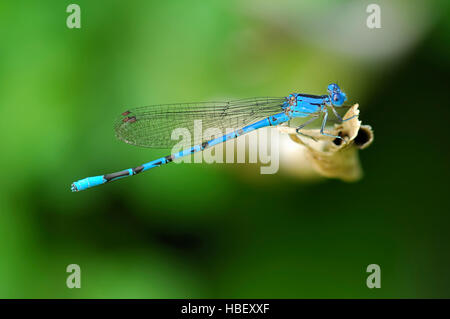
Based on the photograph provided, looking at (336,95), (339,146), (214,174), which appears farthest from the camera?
(214,174)

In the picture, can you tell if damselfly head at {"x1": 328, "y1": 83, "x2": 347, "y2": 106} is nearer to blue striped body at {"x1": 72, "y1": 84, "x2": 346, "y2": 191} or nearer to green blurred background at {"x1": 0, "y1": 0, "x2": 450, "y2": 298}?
blue striped body at {"x1": 72, "y1": 84, "x2": 346, "y2": 191}

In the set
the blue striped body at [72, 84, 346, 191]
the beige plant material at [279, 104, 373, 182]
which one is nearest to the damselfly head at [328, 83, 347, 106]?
the blue striped body at [72, 84, 346, 191]

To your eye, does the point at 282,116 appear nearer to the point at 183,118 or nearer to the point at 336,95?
the point at 336,95

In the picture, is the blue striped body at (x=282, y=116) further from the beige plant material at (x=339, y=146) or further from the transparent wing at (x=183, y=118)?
the beige plant material at (x=339, y=146)

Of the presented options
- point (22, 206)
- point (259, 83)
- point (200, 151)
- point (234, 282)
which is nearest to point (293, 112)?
point (259, 83)

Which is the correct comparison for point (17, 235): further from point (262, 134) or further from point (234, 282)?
point (262, 134)

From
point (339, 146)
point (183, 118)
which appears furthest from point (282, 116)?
point (339, 146)
